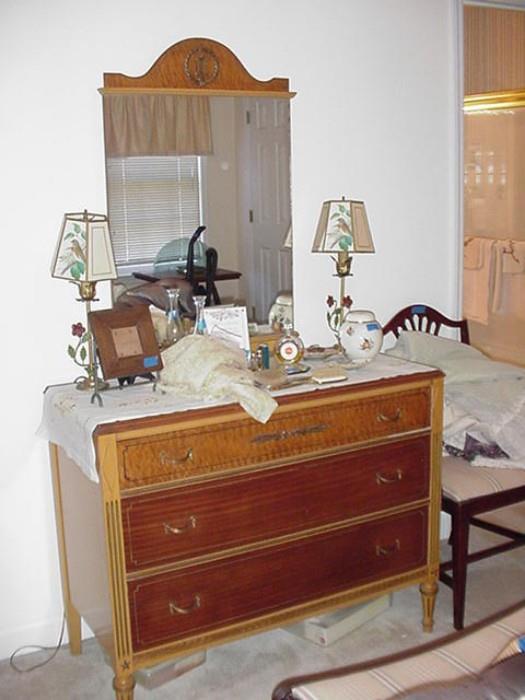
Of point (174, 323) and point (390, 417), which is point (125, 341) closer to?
point (174, 323)

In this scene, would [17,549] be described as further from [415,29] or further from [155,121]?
[415,29]

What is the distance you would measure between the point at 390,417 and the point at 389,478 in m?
0.21

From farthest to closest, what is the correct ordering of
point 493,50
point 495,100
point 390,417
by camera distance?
point 495,100, point 493,50, point 390,417

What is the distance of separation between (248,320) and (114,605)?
110 centimetres

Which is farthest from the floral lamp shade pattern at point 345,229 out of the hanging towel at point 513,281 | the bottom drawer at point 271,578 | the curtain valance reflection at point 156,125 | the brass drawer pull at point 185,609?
the hanging towel at point 513,281

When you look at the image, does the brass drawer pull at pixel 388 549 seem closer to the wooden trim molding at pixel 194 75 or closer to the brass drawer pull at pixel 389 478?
the brass drawer pull at pixel 389 478


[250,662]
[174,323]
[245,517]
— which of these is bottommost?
[250,662]

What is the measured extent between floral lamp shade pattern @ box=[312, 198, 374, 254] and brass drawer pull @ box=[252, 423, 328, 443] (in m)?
0.71

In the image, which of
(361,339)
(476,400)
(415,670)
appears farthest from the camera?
(476,400)

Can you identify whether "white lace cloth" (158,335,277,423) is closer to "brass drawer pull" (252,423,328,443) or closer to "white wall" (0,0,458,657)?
"brass drawer pull" (252,423,328,443)

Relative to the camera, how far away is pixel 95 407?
246 cm

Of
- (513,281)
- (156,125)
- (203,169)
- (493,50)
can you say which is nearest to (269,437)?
(203,169)

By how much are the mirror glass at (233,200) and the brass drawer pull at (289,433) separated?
582 mm

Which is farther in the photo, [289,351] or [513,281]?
[513,281]
